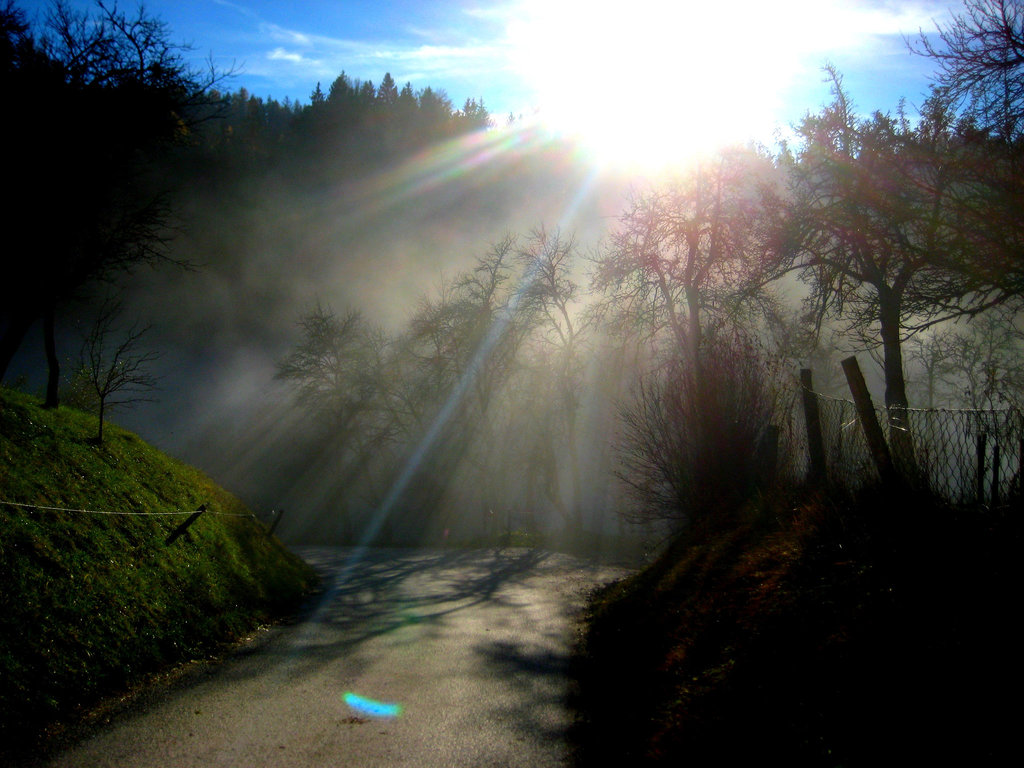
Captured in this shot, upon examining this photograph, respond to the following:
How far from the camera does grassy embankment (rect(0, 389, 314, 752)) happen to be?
5742 mm

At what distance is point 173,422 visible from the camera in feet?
186

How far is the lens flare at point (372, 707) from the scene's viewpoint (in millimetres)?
6277

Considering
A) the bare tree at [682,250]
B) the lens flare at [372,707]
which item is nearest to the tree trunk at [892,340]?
the bare tree at [682,250]

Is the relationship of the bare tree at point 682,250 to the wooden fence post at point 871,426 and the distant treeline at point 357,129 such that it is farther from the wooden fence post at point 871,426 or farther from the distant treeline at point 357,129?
the distant treeline at point 357,129

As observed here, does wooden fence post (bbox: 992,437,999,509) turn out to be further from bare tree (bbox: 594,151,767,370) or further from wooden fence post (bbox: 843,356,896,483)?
bare tree (bbox: 594,151,767,370)

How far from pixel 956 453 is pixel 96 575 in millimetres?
7952

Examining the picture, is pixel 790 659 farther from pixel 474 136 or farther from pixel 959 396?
pixel 474 136

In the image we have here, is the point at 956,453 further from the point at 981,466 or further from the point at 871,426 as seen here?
the point at 871,426

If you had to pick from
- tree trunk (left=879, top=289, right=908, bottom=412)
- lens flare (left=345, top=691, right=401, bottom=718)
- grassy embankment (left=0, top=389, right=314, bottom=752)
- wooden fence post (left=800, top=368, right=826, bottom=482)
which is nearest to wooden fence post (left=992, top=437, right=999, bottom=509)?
wooden fence post (left=800, top=368, right=826, bottom=482)

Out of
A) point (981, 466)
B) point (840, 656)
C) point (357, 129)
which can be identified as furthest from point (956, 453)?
point (357, 129)

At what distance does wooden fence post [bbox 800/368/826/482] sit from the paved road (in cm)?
381

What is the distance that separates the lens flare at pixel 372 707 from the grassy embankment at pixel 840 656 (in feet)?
5.51

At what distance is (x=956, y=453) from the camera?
524 centimetres

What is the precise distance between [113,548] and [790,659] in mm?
7232
